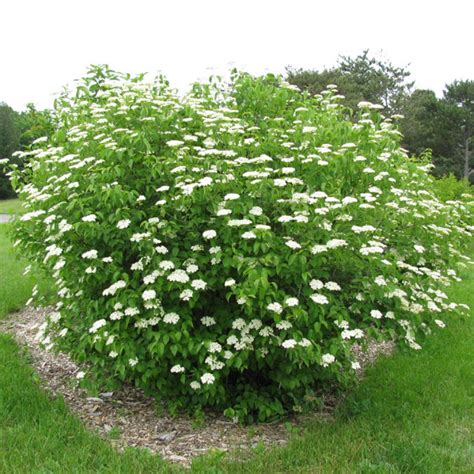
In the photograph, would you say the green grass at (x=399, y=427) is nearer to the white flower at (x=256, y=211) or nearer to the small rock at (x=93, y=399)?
the small rock at (x=93, y=399)

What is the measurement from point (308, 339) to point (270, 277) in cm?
45

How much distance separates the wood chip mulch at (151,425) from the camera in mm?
3590

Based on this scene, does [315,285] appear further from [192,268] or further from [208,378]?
[208,378]

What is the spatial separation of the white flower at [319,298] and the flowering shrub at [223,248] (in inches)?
0.5

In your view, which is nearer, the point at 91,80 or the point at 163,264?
the point at 163,264

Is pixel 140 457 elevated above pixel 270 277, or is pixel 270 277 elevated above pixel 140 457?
pixel 270 277

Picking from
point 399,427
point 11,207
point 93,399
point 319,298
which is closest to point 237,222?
point 319,298

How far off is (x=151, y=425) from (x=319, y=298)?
164cm

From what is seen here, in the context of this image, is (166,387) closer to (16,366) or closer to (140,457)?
(140,457)

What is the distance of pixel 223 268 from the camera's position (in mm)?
3389

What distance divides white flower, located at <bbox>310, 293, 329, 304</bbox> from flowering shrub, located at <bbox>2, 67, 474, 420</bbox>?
0.01m

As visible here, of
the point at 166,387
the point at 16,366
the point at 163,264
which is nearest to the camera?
the point at 163,264

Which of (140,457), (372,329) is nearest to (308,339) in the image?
(372,329)

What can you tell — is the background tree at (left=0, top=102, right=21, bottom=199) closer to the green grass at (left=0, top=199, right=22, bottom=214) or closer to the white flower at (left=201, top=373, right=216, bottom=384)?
the green grass at (left=0, top=199, right=22, bottom=214)
